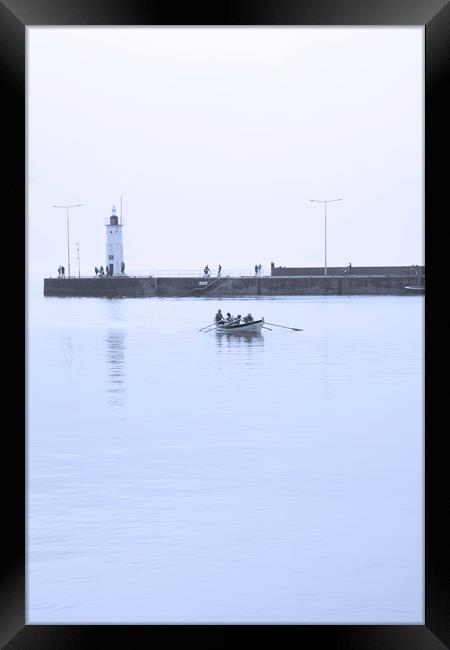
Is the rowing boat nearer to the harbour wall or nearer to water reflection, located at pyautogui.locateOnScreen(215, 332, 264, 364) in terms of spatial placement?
water reflection, located at pyautogui.locateOnScreen(215, 332, 264, 364)

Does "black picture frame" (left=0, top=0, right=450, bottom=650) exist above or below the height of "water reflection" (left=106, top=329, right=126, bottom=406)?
above

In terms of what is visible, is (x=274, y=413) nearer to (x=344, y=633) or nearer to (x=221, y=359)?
(x=221, y=359)

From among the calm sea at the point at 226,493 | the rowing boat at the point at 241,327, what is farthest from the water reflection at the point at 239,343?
the calm sea at the point at 226,493

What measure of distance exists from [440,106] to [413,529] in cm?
416

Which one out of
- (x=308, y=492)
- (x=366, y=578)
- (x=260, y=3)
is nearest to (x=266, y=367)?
(x=308, y=492)

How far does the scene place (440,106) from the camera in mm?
2221

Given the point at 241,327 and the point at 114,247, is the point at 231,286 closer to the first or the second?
the point at 114,247

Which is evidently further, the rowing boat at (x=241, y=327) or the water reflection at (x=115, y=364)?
the rowing boat at (x=241, y=327)

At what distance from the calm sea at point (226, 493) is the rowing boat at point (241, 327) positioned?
12.4ft

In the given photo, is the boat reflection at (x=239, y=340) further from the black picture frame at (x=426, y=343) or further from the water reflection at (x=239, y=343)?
the black picture frame at (x=426, y=343)

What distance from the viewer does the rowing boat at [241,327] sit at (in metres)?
26.0

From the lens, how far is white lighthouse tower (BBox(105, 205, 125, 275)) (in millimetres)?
54094

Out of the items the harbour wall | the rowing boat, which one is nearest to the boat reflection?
the rowing boat

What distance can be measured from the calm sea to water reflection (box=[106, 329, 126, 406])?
→ 131 millimetres
